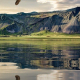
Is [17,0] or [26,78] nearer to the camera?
[17,0]

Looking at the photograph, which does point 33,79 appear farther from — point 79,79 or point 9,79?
point 79,79

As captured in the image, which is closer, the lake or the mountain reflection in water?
the lake

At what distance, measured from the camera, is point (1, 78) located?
1656 centimetres

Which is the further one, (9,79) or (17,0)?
(9,79)

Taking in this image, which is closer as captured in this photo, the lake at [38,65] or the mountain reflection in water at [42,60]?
the lake at [38,65]

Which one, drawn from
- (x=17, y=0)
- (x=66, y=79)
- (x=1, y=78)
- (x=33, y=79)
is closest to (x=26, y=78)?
(x=33, y=79)

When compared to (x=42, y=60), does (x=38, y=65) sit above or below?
below

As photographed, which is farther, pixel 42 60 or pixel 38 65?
pixel 42 60

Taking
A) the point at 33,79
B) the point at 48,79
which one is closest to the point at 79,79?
the point at 48,79

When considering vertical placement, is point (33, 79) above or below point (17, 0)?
below

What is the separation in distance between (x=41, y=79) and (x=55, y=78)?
1.09 m

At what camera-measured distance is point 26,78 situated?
16312 mm

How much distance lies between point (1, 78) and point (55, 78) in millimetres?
3926

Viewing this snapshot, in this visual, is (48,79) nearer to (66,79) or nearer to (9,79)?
(66,79)
